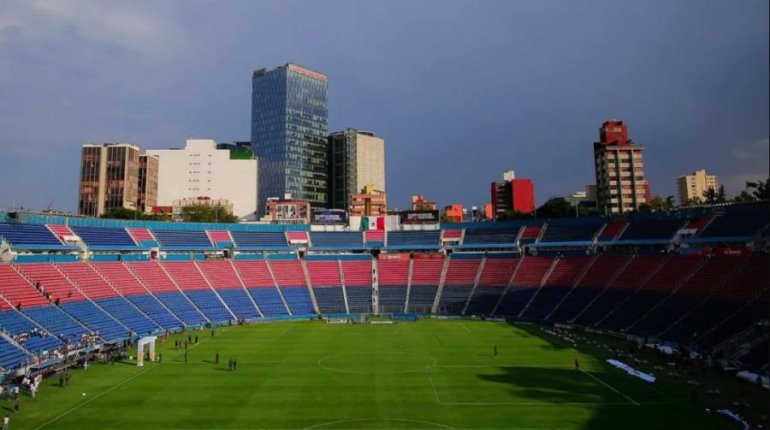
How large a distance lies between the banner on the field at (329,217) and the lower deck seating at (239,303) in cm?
2655

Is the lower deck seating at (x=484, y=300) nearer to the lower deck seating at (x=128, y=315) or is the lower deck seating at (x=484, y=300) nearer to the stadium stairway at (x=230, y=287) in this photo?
the stadium stairway at (x=230, y=287)

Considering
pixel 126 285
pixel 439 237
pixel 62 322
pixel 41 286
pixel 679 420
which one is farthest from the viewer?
pixel 439 237

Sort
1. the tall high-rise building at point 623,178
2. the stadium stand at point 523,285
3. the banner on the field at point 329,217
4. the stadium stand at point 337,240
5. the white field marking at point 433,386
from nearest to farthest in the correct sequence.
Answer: the white field marking at point 433,386
the stadium stand at point 523,285
the stadium stand at point 337,240
the banner on the field at point 329,217
the tall high-rise building at point 623,178

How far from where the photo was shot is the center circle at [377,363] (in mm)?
44744

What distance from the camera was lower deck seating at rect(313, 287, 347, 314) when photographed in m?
83.5

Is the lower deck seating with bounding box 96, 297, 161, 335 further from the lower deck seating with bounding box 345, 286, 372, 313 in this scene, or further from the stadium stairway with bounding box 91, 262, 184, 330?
the lower deck seating with bounding box 345, 286, 372, 313

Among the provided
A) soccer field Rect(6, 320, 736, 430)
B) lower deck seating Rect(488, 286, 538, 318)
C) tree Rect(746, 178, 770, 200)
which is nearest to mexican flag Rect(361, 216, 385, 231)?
lower deck seating Rect(488, 286, 538, 318)

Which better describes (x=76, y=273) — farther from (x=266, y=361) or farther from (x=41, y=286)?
(x=266, y=361)

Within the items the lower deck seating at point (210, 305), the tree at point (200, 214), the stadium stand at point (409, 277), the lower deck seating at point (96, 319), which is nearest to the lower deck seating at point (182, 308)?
the stadium stand at point (409, 277)

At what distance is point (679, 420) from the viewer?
3141 centimetres

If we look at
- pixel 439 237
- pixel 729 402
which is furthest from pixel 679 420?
pixel 439 237

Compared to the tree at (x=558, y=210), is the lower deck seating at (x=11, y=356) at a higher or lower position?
lower

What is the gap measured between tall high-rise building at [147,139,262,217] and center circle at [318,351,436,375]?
147334 mm

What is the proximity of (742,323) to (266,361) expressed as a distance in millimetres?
46454
